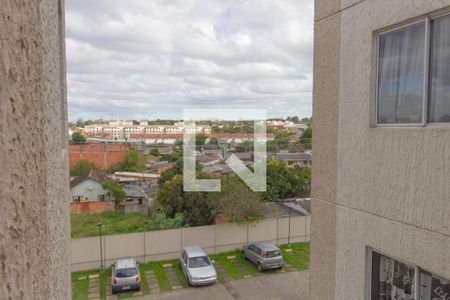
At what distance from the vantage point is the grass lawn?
1385 cm

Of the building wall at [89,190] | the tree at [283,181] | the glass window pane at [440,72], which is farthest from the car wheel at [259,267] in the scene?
the glass window pane at [440,72]

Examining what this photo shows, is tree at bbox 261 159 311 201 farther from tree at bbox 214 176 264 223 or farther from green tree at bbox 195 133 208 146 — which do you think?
green tree at bbox 195 133 208 146

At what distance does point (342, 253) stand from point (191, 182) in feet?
40.9

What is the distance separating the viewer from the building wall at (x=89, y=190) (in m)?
18.7

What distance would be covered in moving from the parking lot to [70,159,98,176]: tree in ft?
28.8

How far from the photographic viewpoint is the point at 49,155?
0.77m

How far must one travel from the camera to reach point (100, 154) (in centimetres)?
2316

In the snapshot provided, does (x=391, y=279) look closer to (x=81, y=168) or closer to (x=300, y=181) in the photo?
(x=300, y=181)

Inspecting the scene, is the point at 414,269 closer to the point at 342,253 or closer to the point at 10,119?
the point at 342,253

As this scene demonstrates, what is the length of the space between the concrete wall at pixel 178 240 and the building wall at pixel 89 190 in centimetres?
656

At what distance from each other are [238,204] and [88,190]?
936 cm

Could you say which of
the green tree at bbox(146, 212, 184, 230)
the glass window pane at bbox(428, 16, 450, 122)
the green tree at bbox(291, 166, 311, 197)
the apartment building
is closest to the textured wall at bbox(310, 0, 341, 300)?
the apartment building

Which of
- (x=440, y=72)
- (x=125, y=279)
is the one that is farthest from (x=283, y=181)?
(x=440, y=72)

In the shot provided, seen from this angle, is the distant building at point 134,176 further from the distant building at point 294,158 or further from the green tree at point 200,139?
the distant building at point 294,158
